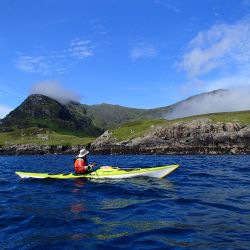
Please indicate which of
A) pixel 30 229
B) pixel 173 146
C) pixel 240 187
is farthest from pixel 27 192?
pixel 173 146

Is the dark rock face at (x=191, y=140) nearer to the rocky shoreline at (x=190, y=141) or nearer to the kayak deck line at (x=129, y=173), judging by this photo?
the rocky shoreline at (x=190, y=141)

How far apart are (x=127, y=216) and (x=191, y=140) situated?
148 meters

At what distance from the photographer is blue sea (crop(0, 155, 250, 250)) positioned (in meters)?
16.0

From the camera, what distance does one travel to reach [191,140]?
166750 millimetres

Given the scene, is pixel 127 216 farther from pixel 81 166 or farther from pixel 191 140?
pixel 191 140

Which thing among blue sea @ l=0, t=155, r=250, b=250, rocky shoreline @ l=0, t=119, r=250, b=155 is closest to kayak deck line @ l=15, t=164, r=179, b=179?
blue sea @ l=0, t=155, r=250, b=250

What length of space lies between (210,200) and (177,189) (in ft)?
20.2

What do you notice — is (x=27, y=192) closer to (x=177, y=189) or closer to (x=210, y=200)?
(x=177, y=189)

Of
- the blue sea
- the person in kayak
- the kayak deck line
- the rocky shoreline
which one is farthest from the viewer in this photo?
the rocky shoreline

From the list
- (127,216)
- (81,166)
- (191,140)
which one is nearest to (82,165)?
(81,166)

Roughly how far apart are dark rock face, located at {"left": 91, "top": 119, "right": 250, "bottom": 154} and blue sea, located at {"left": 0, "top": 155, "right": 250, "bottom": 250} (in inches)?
4625

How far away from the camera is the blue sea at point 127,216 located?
16031 mm

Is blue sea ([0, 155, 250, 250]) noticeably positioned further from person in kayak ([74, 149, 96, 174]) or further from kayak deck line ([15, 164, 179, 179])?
person in kayak ([74, 149, 96, 174])

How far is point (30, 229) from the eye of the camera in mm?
18906
